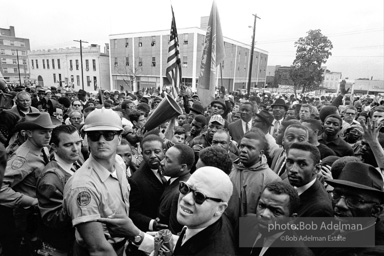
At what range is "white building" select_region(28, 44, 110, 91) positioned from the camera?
47062 millimetres

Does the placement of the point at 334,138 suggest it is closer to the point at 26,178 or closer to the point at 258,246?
the point at 258,246

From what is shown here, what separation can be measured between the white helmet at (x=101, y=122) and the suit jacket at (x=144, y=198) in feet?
3.37

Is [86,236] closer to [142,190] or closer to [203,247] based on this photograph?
[203,247]

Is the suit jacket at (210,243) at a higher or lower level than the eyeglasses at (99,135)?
lower

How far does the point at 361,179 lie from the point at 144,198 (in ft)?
7.13

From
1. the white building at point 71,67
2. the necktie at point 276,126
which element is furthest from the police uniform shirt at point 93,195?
the white building at point 71,67

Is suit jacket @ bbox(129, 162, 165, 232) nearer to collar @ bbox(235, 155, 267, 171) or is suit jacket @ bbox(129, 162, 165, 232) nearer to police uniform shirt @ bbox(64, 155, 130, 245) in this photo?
police uniform shirt @ bbox(64, 155, 130, 245)


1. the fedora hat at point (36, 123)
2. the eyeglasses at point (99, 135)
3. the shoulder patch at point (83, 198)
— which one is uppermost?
the eyeglasses at point (99, 135)

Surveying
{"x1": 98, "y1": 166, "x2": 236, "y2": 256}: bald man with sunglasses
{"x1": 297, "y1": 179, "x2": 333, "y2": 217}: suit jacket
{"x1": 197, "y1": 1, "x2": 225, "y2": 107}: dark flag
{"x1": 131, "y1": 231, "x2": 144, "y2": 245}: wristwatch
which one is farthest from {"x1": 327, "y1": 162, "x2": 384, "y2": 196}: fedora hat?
{"x1": 197, "y1": 1, "x2": 225, "y2": 107}: dark flag

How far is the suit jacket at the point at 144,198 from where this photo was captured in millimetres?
2785

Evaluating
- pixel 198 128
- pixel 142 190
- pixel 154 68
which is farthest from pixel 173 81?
pixel 154 68

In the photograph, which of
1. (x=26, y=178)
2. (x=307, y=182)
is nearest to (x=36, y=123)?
(x=26, y=178)

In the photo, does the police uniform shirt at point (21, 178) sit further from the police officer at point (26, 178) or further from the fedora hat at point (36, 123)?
the fedora hat at point (36, 123)

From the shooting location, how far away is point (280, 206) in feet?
6.22
